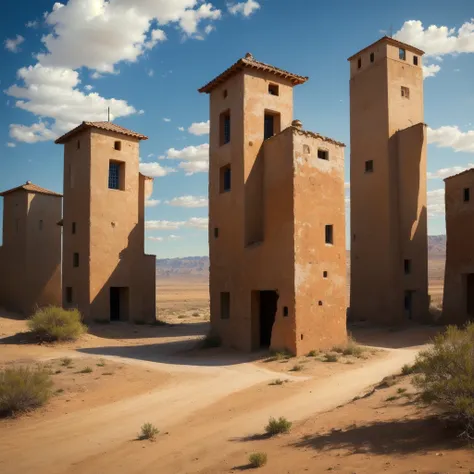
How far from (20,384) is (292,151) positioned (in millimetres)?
12605

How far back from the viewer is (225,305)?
2275 cm

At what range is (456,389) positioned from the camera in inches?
320

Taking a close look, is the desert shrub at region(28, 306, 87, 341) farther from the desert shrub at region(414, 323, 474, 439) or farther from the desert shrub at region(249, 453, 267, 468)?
the desert shrub at region(414, 323, 474, 439)

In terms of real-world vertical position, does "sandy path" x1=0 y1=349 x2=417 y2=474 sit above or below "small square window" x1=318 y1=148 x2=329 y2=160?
below

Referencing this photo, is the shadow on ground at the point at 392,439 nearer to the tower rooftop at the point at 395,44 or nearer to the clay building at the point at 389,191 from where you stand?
the clay building at the point at 389,191

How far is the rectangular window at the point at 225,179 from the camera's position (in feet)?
76.7

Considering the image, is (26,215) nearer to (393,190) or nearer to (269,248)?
(269,248)

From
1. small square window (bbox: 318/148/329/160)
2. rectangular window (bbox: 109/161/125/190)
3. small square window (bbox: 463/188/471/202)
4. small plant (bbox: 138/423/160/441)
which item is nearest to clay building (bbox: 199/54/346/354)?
small square window (bbox: 318/148/329/160)

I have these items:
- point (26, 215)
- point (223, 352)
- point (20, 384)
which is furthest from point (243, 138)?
point (26, 215)

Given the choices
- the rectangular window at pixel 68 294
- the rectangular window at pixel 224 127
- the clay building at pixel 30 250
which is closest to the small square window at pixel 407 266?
the rectangular window at pixel 224 127

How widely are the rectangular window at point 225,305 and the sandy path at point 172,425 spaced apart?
6.43m

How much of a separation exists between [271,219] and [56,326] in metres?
11.2

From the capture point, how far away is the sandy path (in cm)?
905

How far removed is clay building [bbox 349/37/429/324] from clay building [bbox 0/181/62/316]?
70.4 feet
